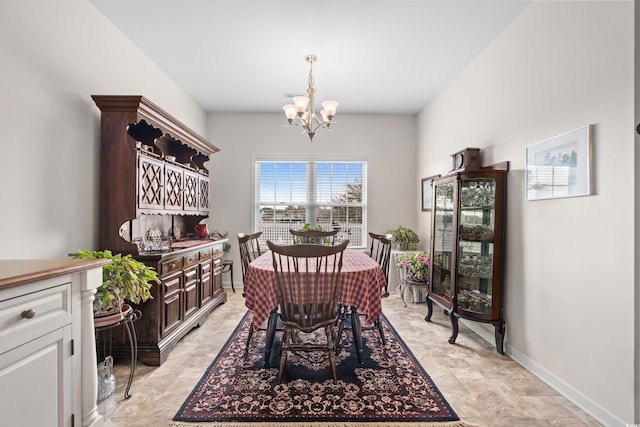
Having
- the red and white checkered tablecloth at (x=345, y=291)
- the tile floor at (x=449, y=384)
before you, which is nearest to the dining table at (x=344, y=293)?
the red and white checkered tablecloth at (x=345, y=291)

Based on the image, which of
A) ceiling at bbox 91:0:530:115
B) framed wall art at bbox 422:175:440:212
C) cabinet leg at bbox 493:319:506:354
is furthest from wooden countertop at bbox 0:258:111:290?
framed wall art at bbox 422:175:440:212

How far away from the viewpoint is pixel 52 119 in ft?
7.46

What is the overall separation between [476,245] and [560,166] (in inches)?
41.6

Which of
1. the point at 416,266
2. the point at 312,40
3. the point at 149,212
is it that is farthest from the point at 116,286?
the point at 416,266

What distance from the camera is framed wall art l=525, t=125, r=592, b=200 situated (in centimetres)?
207

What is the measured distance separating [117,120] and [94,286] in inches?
66.3

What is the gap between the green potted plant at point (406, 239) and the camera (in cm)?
491

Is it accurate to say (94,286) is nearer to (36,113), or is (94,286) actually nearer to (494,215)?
(36,113)

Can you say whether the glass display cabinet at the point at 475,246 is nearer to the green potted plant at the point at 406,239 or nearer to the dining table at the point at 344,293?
the dining table at the point at 344,293

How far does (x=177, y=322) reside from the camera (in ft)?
9.99

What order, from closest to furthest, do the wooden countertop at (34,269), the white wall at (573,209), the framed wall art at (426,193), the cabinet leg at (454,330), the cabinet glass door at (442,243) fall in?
1. the wooden countertop at (34,269)
2. the white wall at (573,209)
3. the cabinet leg at (454,330)
4. the cabinet glass door at (442,243)
5. the framed wall art at (426,193)

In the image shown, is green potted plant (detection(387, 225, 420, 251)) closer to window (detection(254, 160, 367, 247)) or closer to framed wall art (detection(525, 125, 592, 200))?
window (detection(254, 160, 367, 247))

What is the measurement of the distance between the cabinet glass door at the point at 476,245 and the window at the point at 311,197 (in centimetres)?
242

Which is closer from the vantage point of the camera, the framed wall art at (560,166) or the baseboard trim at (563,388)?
the baseboard trim at (563,388)
